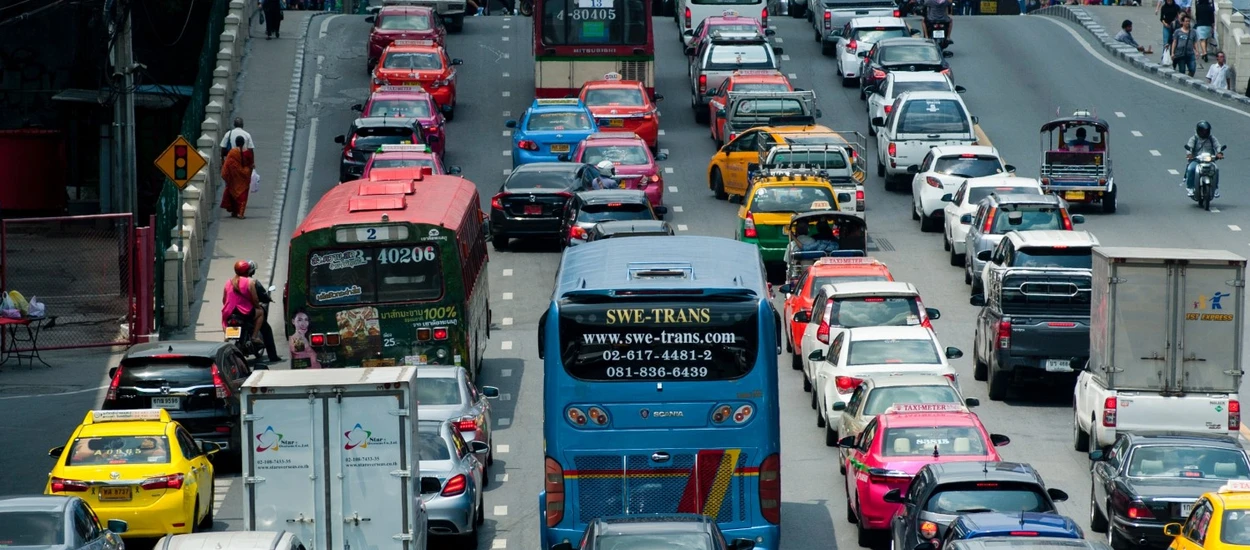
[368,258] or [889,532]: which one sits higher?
[368,258]

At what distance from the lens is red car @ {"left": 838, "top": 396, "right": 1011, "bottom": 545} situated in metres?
19.9

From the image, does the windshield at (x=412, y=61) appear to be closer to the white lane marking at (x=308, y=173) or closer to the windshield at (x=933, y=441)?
the white lane marking at (x=308, y=173)

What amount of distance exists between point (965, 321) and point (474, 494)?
13184 millimetres

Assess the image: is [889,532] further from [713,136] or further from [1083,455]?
[713,136]

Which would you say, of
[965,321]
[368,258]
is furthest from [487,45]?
[368,258]

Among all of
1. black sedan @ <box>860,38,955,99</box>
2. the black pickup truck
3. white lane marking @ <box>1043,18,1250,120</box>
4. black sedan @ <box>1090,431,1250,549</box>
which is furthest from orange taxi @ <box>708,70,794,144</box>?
black sedan @ <box>1090,431,1250,549</box>

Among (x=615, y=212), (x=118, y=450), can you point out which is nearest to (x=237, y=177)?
(x=615, y=212)

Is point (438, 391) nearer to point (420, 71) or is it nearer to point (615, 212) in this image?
point (615, 212)

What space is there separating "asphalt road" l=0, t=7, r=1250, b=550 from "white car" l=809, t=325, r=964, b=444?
2.37ft

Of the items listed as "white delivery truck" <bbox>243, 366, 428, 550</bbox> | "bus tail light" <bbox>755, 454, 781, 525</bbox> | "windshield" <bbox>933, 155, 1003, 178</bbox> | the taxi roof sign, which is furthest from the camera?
"windshield" <bbox>933, 155, 1003, 178</bbox>

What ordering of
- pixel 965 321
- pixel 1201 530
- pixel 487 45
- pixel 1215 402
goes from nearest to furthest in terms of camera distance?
pixel 1201 530 → pixel 1215 402 → pixel 965 321 → pixel 487 45

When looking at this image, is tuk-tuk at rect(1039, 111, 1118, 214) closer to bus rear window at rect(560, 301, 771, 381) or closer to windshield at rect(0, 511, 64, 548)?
bus rear window at rect(560, 301, 771, 381)

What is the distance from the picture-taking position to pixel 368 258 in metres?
25.0

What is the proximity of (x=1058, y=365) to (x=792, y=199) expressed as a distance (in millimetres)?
8543
